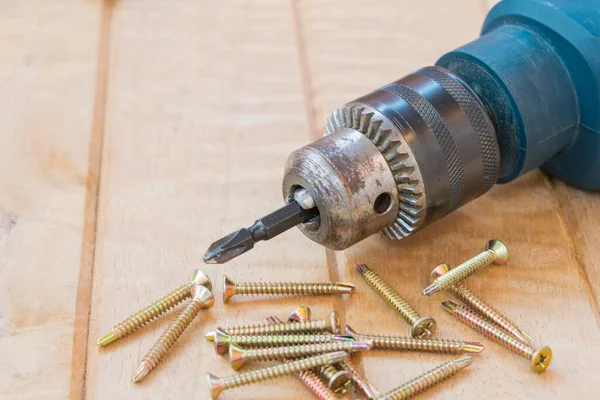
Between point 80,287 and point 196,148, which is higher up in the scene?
point 196,148

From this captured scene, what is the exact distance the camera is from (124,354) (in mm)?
1252

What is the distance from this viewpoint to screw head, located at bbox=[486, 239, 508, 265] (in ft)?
4.50

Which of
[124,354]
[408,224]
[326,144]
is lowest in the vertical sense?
[124,354]

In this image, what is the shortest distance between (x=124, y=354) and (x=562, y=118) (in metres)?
0.87

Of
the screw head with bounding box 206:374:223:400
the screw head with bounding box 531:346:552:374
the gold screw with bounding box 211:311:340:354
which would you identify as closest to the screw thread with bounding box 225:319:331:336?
the gold screw with bounding box 211:311:340:354

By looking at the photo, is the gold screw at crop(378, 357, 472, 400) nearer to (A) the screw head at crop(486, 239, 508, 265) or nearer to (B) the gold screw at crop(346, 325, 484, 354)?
(B) the gold screw at crop(346, 325, 484, 354)

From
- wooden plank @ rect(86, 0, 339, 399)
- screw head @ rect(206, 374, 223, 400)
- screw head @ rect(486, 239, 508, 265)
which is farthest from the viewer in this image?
screw head @ rect(486, 239, 508, 265)

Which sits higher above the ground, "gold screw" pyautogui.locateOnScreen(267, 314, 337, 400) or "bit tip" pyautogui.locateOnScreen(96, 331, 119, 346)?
"gold screw" pyautogui.locateOnScreen(267, 314, 337, 400)

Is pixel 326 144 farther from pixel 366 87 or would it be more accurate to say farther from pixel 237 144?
pixel 366 87

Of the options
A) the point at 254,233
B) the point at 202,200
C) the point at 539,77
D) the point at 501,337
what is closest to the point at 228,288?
the point at 254,233

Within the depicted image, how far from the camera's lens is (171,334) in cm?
125

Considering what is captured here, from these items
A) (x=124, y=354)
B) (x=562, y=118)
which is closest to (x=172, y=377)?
(x=124, y=354)

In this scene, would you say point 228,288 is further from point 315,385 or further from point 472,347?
point 472,347

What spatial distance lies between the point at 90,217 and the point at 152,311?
0.30m
